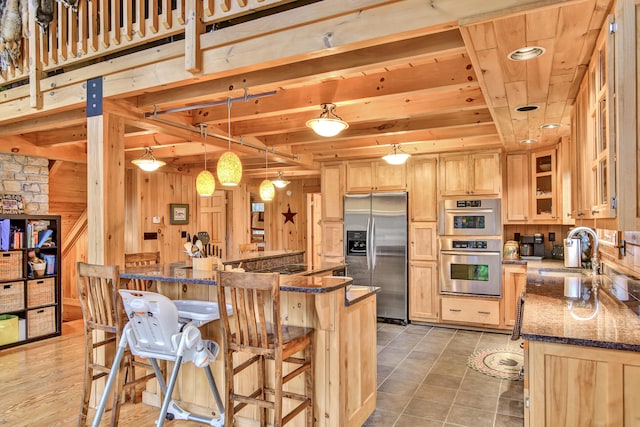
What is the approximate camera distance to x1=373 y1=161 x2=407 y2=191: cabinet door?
5.76m

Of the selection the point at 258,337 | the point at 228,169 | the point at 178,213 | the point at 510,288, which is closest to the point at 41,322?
the point at 178,213

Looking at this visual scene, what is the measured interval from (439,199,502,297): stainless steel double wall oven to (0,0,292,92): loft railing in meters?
3.80

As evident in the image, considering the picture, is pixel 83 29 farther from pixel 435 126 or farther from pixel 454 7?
pixel 435 126

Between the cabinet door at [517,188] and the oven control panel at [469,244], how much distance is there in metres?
0.53

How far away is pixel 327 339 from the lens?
8.35ft

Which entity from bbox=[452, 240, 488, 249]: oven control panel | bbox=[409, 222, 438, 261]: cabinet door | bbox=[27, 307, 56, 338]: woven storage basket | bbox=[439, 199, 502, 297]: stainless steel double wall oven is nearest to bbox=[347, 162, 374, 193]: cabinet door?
bbox=[409, 222, 438, 261]: cabinet door

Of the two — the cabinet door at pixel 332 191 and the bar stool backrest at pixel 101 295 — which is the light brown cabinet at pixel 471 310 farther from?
the bar stool backrest at pixel 101 295


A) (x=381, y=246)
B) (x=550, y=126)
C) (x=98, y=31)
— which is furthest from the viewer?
(x=381, y=246)

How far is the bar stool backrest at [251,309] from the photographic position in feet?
7.00

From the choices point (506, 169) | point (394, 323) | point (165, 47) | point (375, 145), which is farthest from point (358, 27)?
point (394, 323)

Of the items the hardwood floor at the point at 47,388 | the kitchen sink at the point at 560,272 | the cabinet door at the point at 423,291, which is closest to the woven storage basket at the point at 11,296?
the hardwood floor at the point at 47,388

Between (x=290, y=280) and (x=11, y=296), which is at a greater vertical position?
(x=290, y=280)

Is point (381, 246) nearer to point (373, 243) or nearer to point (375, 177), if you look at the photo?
point (373, 243)

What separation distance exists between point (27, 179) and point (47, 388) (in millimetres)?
2958
